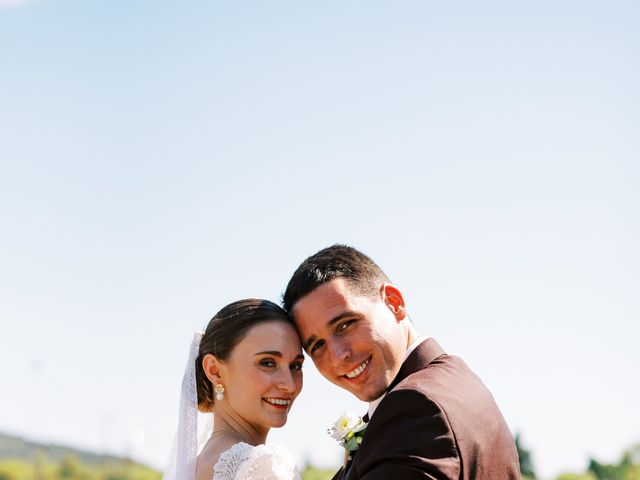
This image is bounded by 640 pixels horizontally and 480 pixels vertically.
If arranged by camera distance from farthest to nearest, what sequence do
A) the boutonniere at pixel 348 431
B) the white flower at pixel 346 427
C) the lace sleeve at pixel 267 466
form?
the white flower at pixel 346 427 < the boutonniere at pixel 348 431 < the lace sleeve at pixel 267 466

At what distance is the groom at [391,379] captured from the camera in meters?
4.64

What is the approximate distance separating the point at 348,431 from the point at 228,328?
3.60 feet

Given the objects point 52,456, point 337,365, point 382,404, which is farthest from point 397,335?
point 52,456

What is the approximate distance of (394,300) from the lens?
607cm

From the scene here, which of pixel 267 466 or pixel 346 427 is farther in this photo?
pixel 346 427

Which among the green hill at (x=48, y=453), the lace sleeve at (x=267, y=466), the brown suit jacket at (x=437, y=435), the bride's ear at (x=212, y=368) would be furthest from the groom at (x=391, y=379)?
the green hill at (x=48, y=453)

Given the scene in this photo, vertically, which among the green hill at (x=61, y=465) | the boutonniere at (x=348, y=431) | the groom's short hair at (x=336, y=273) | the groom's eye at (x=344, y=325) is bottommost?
the boutonniere at (x=348, y=431)

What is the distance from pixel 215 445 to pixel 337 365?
37.2 inches

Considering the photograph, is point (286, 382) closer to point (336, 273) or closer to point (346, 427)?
point (346, 427)

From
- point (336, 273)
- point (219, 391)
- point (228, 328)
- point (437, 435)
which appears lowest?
point (437, 435)

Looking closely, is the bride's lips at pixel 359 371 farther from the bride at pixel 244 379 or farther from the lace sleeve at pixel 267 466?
the lace sleeve at pixel 267 466

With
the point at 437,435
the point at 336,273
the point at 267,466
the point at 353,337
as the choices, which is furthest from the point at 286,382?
the point at 437,435

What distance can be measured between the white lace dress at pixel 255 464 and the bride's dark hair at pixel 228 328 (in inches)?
30.1

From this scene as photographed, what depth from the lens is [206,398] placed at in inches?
241
